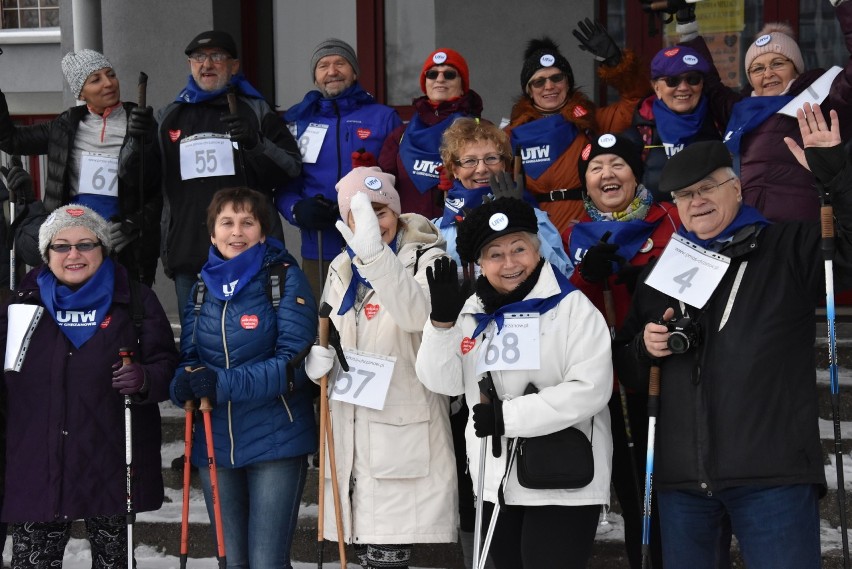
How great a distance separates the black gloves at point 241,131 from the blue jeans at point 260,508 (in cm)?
166

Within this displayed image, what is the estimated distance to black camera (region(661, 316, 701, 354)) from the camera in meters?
3.51

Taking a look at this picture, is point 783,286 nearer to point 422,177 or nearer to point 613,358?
point 613,358

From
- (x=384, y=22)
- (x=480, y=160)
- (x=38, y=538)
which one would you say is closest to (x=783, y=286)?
(x=480, y=160)

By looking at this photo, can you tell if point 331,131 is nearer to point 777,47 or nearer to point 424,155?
point 424,155

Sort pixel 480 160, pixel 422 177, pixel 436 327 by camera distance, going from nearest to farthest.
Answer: pixel 436 327, pixel 480 160, pixel 422 177

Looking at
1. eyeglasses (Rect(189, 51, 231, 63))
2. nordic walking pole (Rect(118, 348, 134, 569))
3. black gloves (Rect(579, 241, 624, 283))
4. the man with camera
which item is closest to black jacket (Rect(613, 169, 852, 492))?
the man with camera

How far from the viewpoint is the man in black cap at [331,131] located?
18.4ft

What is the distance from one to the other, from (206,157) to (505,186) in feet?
6.21

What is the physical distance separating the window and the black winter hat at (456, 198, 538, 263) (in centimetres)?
1037

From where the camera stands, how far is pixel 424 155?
5.24 meters

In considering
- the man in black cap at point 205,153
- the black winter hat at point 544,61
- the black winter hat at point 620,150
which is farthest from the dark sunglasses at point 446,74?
the black winter hat at point 620,150

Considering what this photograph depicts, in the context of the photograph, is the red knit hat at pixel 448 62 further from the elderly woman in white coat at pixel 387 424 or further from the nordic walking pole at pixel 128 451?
the nordic walking pole at pixel 128 451

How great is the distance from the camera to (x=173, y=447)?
238 inches

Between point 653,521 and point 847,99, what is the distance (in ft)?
6.52
